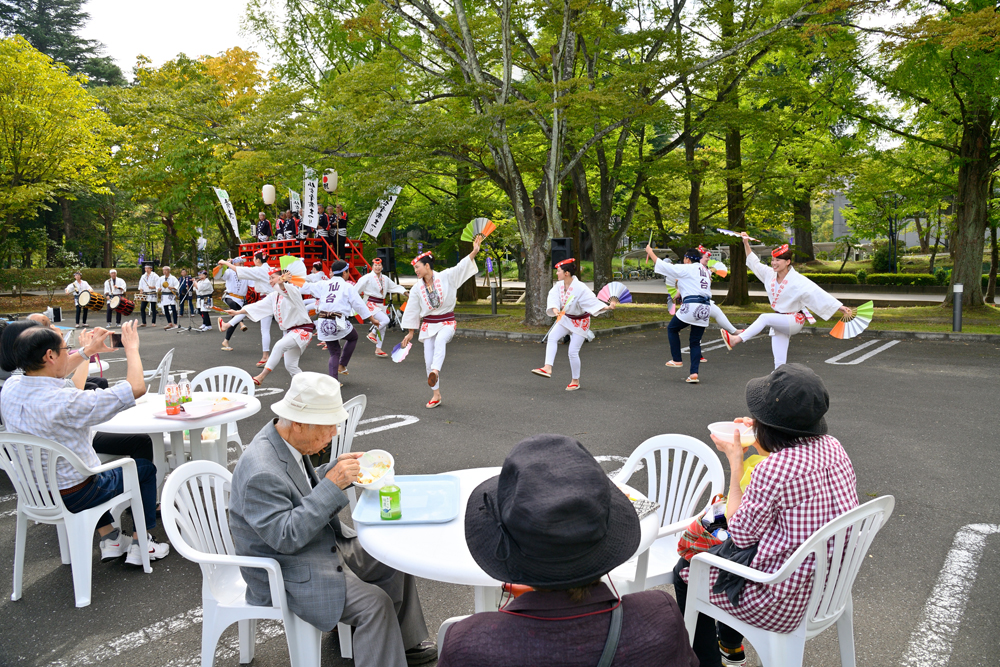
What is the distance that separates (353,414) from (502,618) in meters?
2.95

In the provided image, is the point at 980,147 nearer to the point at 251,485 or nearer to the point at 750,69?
the point at 750,69

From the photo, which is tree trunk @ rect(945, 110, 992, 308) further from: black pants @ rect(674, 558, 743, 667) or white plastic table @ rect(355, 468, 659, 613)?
white plastic table @ rect(355, 468, 659, 613)

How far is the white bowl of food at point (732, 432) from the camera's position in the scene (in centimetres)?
254

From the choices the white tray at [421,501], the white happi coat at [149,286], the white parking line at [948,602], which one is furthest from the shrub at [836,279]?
the white tray at [421,501]

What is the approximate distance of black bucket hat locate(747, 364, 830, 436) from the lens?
2.11m

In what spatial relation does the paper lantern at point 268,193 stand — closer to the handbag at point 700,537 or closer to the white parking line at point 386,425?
the white parking line at point 386,425

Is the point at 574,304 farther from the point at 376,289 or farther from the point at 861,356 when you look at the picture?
the point at 861,356

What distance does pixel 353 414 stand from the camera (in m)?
4.06

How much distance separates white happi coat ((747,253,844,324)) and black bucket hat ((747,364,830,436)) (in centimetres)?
577

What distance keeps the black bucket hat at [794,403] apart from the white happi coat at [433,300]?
5757mm

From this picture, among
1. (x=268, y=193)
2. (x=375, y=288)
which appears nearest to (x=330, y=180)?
(x=268, y=193)

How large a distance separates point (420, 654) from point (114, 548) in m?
2.11

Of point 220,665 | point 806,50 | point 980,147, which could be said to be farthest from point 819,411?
point 980,147

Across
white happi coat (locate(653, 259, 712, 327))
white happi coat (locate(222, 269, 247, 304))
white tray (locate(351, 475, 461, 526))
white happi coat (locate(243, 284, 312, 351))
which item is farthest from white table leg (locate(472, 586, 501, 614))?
white happi coat (locate(222, 269, 247, 304))
